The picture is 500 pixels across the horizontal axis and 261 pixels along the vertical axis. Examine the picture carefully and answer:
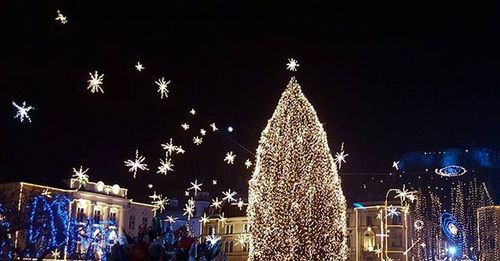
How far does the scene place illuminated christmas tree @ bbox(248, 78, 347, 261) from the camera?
2114 centimetres

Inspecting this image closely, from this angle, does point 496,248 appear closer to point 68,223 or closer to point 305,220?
point 68,223

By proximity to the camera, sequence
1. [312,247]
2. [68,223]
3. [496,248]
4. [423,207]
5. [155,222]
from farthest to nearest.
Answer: [496,248], [423,207], [68,223], [312,247], [155,222]

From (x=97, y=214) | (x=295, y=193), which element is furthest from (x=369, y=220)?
(x=295, y=193)

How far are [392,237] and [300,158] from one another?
A: 45967 millimetres

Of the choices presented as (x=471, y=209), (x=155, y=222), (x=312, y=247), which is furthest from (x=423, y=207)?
(x=155, y=222)

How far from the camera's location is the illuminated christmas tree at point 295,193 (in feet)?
69.4

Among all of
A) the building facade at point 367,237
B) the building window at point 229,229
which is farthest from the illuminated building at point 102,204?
the building window at point 229,229

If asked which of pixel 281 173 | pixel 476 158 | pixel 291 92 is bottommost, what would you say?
pixel 281 173

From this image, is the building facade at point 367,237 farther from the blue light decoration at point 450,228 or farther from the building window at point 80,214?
the building window at point 80,214

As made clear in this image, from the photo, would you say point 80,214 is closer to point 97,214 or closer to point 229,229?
point 97,214

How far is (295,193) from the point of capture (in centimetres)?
2139

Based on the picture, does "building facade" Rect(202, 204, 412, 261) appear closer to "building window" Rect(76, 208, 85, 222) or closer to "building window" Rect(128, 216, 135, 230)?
"building window" Rect(128, 216, 135, 230)

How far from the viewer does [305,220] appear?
21.1 metres

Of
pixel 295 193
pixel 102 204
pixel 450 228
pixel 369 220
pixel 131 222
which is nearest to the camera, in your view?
pixel 295 193
